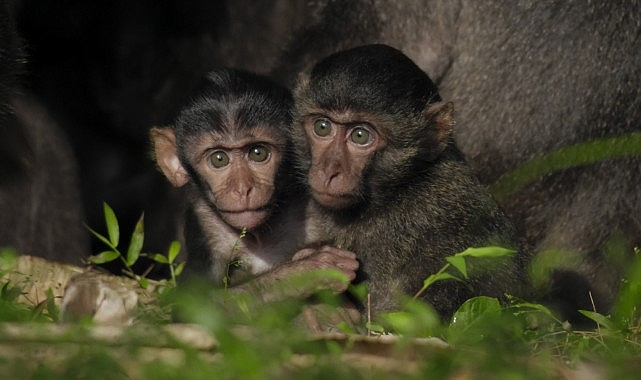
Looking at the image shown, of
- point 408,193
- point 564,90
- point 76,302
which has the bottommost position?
point 76,302

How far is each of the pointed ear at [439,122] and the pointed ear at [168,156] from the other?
98 centimetres

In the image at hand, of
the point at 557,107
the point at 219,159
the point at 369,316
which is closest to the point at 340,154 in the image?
the point at 219,159

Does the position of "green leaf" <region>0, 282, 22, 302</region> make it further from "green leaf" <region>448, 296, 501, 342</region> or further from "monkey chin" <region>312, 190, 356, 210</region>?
"green leaf" <region>448, 296, 501, 342</region>

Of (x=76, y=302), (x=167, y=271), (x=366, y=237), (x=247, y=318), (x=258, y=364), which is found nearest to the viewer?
(x=258, y=364)

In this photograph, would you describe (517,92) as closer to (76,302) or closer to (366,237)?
(366,237)

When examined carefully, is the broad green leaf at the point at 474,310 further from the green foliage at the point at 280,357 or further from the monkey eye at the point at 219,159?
the monkey eye at the point at 219,159

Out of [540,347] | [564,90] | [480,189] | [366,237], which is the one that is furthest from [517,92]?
[540,347]

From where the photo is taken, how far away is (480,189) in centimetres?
439

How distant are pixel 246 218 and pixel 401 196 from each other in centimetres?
58

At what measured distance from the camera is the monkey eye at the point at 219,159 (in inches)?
169

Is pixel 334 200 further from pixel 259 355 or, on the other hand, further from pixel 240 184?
pixel 259 355

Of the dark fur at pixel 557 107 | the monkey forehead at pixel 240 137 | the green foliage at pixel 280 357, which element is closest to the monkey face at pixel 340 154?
the monkey forehead at pixel 240 137

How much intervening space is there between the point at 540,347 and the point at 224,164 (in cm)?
141

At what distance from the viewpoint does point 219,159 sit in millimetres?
4312
